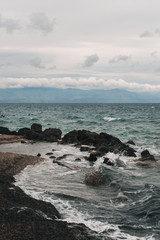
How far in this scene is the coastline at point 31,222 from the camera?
306 inches

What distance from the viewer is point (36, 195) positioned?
12.1m

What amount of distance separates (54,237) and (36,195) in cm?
456

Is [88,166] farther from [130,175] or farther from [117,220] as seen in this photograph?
[117,220]

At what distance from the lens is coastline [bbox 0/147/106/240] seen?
778 cm

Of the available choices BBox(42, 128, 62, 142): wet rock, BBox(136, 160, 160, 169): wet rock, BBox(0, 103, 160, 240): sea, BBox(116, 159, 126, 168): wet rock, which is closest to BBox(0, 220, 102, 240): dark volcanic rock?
BBox(0, 103, 160, 240): sea

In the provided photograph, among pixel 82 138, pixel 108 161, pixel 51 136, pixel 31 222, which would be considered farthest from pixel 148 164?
pixel 51 136

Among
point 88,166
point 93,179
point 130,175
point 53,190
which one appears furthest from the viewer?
point 88,166

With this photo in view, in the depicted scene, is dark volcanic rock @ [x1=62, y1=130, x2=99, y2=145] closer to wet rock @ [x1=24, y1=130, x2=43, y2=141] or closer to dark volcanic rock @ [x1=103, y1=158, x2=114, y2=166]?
wet rock @ [x1=24, y1=130, x2=43, y2=141]

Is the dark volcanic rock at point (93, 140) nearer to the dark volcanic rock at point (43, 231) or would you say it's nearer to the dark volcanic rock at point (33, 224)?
the dark volcanic rock at point (33, 224)

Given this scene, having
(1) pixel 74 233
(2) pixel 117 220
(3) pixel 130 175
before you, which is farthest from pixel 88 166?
(1) pixel 74 233

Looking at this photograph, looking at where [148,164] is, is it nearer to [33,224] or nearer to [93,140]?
[93,140]

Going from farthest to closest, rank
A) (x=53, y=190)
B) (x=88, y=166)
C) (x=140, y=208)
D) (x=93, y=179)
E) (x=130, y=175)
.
Answer: (x=88, y=166) < (x=130, y=175) < (x=93, y=179) < (x=53, y=190) < (x=140, y=208)

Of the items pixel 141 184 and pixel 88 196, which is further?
pixel 141 184

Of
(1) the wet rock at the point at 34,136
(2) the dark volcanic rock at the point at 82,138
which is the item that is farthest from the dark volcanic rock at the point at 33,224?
(1) the wet rock at the point at 34,136
